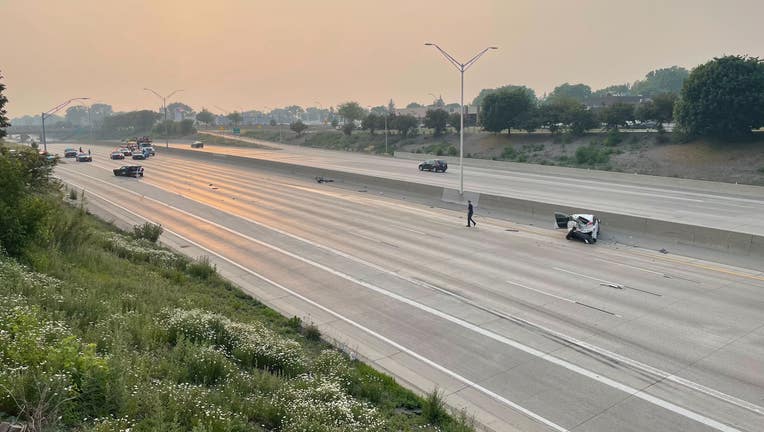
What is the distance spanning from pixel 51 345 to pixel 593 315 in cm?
1418

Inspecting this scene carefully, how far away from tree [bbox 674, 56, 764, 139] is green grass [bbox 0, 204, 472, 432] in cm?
6360

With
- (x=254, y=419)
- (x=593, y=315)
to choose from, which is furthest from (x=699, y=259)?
(x=254, y=419)

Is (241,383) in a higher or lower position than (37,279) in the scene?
lower

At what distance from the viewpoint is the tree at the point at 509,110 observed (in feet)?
291

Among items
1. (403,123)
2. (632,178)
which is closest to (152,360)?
(632,178)

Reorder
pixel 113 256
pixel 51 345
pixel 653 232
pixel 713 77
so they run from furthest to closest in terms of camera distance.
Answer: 1. pixel 713 77
2. pixel 653 232
3. pixel 113 256
4. pixel 51 345

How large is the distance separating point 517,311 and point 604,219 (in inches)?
598

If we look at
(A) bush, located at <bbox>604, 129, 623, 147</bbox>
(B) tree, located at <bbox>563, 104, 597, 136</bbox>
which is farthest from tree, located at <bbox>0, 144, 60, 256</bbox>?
(B) tree, located at <bbox>563, 104, 597, 136</bbox>

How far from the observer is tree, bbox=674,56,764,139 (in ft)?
198

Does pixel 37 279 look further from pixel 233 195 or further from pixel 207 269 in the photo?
pixel 233 195

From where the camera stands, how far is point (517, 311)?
17.0 m

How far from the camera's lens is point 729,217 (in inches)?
1324

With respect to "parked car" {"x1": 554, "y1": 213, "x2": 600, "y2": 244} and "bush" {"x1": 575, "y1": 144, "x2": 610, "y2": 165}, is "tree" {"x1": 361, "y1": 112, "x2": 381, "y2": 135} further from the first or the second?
"parked car" {"x1": 554, "y1": 213, "x2": 600, "y2": 244}

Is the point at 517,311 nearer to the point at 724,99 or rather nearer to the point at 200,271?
the point at 200,271
